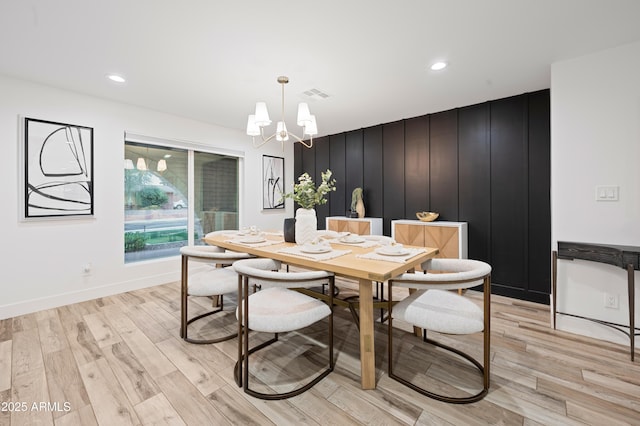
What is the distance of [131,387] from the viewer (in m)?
1.68

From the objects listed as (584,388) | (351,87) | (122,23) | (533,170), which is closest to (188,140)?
(122,23)

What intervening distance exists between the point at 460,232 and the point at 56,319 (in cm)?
446

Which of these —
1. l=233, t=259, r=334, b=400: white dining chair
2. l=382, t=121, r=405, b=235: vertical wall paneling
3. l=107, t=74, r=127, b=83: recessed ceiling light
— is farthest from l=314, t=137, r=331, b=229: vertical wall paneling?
l=233, t=259, r=334, b=400: white dining chair

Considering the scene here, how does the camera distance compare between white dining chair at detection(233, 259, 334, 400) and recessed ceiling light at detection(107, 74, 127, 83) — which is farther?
recessed ceiling light at detection(107, 74, 127, 83)

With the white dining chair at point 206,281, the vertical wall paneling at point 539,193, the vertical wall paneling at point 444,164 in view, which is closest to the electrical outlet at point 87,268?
the white dining chair at point 206,281

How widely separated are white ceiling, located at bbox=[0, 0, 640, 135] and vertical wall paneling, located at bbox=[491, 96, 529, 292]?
0.28m

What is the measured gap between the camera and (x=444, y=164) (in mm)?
3795

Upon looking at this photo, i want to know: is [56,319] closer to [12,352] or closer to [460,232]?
[12,352]

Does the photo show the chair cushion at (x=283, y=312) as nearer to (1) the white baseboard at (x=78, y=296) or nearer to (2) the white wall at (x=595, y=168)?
(2) the white wall at (x=595, y=168)

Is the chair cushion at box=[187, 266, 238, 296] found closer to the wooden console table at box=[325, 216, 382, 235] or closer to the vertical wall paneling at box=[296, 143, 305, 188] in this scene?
the wooden console table at box=[325, 216, 382, 235]

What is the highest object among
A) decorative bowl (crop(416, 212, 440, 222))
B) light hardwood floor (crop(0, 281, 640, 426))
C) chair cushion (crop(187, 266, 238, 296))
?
decorative bowl (crop(416, 212, 440, 222))

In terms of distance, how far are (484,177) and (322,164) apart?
9.20ft

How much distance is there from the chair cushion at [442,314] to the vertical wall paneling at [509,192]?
6.66 ft

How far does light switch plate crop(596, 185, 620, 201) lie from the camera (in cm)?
227
